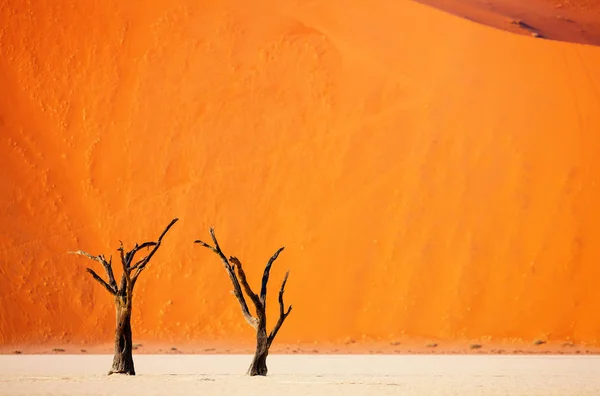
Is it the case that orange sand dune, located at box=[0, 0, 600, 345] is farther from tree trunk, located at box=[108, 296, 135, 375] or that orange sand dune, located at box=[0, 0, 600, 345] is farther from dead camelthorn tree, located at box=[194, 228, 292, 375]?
tree trunk, located at box=[108, 296, 135, 375]

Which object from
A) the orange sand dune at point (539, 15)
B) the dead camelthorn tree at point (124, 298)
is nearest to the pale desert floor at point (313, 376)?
the dead camelthorn tree at point (124, 298)

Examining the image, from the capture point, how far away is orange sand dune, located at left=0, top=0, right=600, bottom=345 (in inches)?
1753

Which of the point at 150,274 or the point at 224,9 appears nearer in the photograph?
the point at 150,274

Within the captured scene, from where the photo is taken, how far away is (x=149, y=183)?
4806 cm

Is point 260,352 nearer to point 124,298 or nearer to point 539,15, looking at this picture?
point 124,298

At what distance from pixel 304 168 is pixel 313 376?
71.7 feet

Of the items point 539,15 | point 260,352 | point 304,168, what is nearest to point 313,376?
point 260,352

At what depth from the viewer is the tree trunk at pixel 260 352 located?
25.7 metres

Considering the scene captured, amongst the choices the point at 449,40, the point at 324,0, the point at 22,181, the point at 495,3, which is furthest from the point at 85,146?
the point at 495,3

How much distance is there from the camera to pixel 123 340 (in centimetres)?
2595

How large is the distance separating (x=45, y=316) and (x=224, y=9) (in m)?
18.5

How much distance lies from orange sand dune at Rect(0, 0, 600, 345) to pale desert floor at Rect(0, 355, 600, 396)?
19.1ft

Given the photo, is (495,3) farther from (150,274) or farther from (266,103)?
(150,274)

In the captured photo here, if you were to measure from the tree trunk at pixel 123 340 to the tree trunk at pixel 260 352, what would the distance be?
311 centimetres
